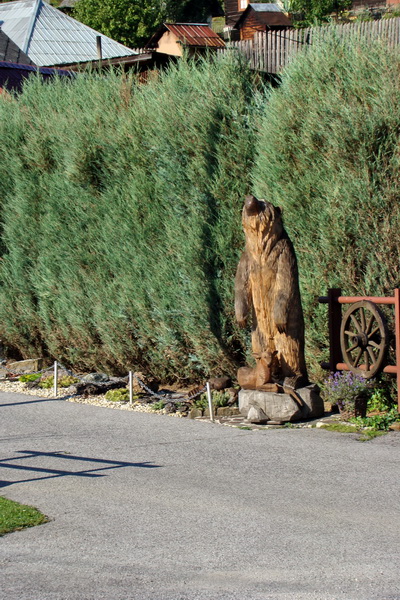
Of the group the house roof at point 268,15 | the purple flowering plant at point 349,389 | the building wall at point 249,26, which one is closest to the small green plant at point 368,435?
the purple flowering plant at point 349,389

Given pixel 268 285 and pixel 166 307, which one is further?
pixel 166 307

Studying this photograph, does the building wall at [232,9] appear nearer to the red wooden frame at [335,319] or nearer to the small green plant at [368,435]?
the red wooden frame at [335,319]

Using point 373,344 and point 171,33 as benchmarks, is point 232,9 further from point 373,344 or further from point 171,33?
point 373,344

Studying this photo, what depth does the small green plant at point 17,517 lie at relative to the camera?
5441 millimetres

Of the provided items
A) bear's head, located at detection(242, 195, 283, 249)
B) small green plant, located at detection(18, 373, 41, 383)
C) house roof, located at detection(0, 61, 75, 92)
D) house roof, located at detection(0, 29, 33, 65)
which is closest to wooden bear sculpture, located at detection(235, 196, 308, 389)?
bear's head, located at detection(242, 195, 283, 249)

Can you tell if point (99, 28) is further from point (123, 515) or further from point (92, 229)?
point (123, 515)

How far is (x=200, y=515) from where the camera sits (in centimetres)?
558

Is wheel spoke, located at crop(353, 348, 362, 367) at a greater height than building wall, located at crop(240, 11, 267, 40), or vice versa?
building wall, located at crop(240, 11, 267, 40)

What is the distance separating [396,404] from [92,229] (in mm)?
5218

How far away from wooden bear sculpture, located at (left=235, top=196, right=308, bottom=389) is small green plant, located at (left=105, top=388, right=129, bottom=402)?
2161 mm

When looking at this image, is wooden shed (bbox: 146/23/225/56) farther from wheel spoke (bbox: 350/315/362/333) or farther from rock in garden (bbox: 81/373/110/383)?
wheel spoke (bbox: 350/315/362/333)

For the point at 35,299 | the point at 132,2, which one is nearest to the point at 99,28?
the point at 132,2

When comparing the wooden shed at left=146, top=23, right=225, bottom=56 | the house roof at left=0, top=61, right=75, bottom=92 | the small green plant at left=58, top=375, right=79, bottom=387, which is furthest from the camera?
the wooden shed at left=146, top=23, right=225, bottom=56

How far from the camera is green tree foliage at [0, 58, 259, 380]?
10.1 metres
